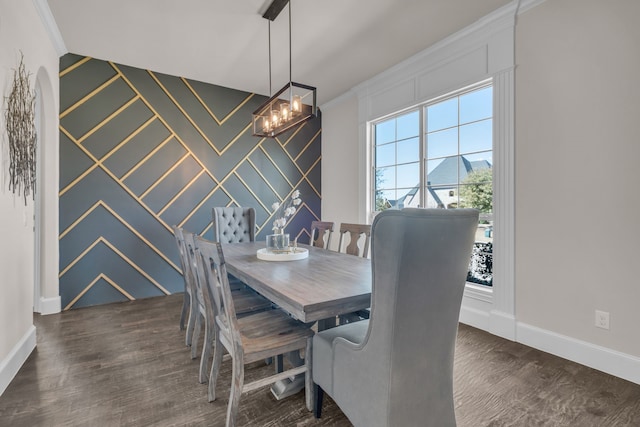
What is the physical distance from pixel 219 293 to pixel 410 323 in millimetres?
950

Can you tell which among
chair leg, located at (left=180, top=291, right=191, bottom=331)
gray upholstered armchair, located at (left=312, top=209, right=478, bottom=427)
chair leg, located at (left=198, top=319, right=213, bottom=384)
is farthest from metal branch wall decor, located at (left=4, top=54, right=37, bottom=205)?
gray upholstered armchair, located at (left=312, top=209, right=478, bottom=427)

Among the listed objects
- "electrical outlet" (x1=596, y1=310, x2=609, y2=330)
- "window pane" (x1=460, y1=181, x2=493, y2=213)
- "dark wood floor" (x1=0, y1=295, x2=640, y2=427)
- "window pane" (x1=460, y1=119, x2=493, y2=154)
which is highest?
"window pane" (x1=460, y1=119, x2=493, y2=154)

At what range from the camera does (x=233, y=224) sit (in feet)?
12.1

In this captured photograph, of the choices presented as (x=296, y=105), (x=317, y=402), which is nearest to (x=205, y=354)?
(x=317, y=402)

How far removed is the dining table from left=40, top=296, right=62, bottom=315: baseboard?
7.07 ft

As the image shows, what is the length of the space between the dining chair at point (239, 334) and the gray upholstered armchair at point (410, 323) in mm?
351

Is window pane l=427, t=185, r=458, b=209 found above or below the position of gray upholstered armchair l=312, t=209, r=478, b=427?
above

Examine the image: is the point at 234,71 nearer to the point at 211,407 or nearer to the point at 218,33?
the point at 218,33

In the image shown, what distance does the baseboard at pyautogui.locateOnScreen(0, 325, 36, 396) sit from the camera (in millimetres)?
1820

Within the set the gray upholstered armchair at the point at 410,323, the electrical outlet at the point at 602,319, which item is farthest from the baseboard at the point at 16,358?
the electrical outlet at the point at 602,319

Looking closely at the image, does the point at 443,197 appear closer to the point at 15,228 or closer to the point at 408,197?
the point at 408,197

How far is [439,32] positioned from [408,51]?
40cm

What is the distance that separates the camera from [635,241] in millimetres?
1938

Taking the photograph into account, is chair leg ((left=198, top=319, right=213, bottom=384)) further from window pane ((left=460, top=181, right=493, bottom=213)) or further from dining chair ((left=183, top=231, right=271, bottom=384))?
window pane ((left=460, top=181, right=493, bottom=213))
